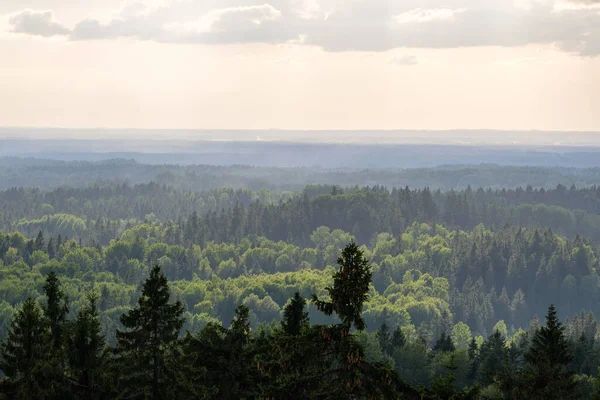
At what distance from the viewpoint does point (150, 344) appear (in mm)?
36719

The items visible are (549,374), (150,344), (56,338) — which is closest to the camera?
(150,344)

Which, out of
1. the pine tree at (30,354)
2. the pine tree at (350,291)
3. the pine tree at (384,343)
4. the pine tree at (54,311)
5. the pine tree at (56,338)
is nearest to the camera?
the pine tree at (350,291)

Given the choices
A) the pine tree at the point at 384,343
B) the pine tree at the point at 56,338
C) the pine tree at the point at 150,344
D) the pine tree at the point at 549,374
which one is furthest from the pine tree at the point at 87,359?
the pine tree at the point at 384,343

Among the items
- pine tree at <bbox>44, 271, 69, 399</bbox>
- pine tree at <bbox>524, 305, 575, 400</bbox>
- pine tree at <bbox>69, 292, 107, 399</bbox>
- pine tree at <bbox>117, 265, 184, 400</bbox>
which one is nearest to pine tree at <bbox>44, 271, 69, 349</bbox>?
pine tree at <bbox>44, 271, 69, 399</bbox>

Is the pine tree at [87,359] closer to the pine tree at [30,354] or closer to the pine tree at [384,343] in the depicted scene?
the pine tree at [30,354]

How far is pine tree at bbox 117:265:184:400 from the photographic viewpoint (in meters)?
36.5

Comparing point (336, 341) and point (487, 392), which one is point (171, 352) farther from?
point (487, 392)

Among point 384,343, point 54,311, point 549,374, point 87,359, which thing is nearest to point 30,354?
point 87,359

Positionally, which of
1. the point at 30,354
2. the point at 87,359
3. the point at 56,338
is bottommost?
the point at 56,338

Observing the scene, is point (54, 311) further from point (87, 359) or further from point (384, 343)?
point (384, 343)

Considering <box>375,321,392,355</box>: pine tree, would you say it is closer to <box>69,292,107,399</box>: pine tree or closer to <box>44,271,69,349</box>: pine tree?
<box>44,271,69,349</box>: pine tree

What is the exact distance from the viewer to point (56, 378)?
3591 cm

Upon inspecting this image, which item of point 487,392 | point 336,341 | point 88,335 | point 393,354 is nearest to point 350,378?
point 336,341

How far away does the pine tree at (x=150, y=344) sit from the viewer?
120ft
